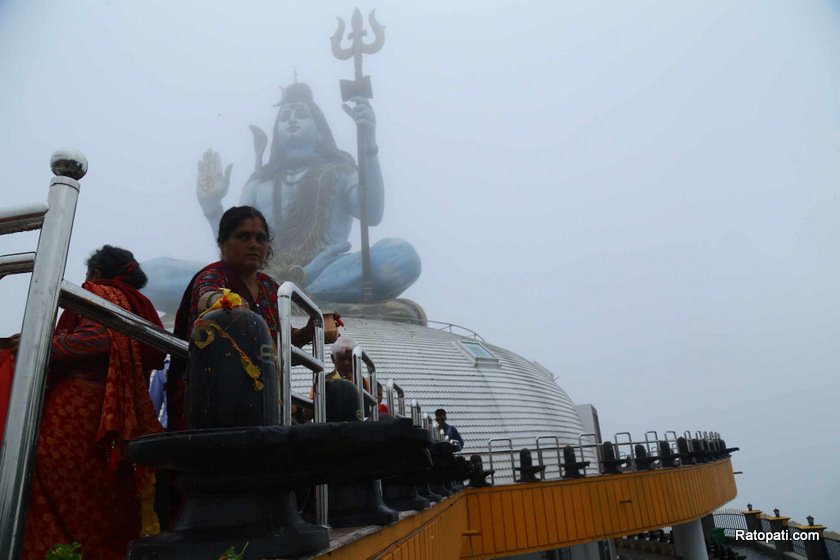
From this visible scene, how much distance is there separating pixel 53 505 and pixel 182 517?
67 cm

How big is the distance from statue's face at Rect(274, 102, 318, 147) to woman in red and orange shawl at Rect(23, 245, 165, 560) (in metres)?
27.1

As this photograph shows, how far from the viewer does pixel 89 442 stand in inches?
68.6

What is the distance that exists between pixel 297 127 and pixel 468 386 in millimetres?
16980

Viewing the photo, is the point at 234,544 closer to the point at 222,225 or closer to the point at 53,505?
the point at 53,505

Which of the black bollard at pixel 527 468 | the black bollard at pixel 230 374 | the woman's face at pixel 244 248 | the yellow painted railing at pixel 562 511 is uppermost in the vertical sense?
the woman's face at pixel 244 248

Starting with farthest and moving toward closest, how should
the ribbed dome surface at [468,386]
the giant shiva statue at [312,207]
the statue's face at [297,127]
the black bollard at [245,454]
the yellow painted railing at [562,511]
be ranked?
the statue's face at [297,127], the giant shiva statue at [312,207], the ribbed dome surface at [468,386], the yellow painted railing at [562,511], the black bollard at [245,454]

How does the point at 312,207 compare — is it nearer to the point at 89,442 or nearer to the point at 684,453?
the point at 684,453

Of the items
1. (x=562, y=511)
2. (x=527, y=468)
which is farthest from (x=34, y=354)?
(x=562, y=511)

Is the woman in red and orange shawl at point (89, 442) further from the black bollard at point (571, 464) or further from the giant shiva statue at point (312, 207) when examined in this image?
the giant shiva statue at point (312, 207)

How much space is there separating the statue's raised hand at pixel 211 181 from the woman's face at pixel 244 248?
98.6 ft

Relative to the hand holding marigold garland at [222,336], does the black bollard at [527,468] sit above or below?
below

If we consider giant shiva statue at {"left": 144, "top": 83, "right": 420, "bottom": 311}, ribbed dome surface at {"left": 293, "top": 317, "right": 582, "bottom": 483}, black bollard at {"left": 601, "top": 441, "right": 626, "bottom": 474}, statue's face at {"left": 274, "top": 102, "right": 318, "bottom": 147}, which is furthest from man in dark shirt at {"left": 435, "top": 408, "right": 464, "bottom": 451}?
statue's face at {"left": 274, "top": 102, "right": 318, "bottom": 147}

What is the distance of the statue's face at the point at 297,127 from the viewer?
27.7 metres

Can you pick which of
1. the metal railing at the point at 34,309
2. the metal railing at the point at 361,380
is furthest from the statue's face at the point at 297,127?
the metal railing at the point at 34,309
